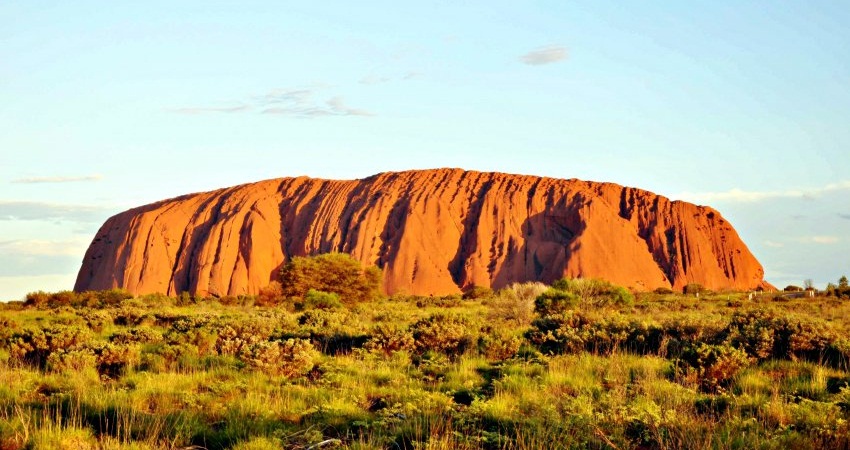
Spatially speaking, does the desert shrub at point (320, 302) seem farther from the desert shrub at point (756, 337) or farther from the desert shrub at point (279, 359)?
the desert shrub at point (756, 337)

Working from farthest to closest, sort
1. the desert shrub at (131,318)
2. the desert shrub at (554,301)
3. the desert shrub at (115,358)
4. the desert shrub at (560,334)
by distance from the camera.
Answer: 1. the desert shrub at (554,301)
2. the desert shrub at (131,318)
3. the desert shrub at (560,334)
4. the desert shrub at (115,358)

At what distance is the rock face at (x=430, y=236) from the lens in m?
74.6

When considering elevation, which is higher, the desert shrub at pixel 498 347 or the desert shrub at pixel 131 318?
the desert shrub at pixel 498 347

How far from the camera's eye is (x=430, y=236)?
255ft

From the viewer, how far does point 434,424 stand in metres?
7.29

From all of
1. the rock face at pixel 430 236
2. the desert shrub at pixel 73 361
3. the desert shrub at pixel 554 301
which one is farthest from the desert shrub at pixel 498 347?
the rock face at pixel 430 236

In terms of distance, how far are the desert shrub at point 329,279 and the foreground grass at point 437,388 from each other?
99.4 feet

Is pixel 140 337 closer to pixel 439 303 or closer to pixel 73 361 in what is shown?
pixel 73 361

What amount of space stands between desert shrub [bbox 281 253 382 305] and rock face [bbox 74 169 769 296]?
1944 centimetres

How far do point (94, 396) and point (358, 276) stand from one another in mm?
41684

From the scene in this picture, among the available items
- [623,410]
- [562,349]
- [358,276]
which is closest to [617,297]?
[358,276]

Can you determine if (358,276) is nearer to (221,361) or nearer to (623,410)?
(221,361)

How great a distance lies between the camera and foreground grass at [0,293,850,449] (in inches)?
286

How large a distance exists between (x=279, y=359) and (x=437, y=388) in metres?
3.08
